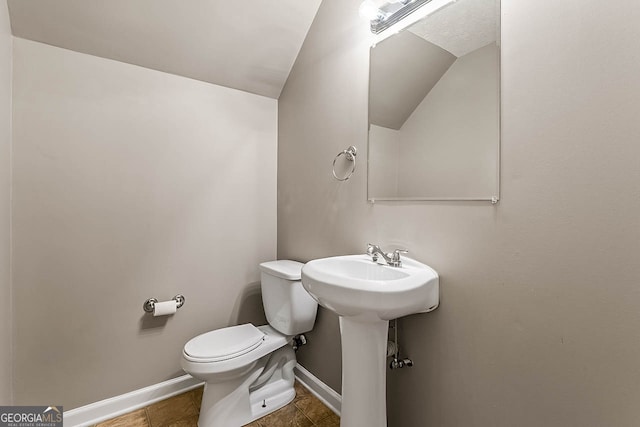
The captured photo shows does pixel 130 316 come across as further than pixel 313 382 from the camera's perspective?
No

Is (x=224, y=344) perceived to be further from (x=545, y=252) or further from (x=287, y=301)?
(x=545, y=252)

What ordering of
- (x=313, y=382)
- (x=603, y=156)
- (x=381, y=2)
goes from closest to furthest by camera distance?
(x=603, y=156), (x=381, y=2), (x=313, y=382)

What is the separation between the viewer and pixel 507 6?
96cm

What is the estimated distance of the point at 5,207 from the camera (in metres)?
1.29

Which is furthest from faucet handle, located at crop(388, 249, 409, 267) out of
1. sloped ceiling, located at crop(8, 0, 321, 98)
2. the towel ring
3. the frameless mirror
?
sloped ceiling, located at crop(8, 0, 321, 98)

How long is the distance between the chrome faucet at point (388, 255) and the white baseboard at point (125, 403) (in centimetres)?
147

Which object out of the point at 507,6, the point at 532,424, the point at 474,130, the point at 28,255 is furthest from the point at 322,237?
the point at 28,255

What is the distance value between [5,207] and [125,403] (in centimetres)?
119

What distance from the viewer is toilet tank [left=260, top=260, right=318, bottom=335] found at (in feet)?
5.37

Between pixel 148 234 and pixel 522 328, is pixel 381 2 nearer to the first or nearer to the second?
pixel 522 328

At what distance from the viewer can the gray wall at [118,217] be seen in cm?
142

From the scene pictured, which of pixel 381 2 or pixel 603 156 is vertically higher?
pixel 381 2

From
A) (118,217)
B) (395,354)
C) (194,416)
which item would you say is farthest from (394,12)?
(194,416)

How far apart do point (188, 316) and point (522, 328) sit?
1763 millimetres
